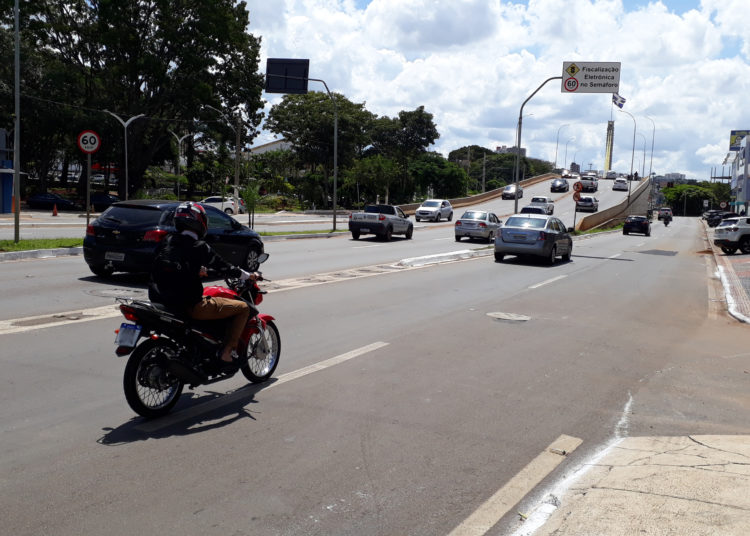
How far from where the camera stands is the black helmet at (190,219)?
215 inches

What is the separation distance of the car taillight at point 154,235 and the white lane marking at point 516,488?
864cm

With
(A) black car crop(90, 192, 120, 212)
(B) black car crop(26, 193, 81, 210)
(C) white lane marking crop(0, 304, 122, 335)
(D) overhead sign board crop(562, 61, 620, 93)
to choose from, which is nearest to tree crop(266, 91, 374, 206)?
(A) black car crop(90, 192, 120, 212)

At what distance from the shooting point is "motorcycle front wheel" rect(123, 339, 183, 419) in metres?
5.18

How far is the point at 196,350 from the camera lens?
222 inches

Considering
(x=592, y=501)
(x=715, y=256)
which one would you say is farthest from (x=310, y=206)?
(x=592, y=501)

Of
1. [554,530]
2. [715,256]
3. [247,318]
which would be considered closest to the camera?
[554,530]

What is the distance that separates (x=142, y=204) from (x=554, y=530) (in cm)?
1096

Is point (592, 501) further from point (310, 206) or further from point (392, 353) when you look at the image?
point (310, 206)

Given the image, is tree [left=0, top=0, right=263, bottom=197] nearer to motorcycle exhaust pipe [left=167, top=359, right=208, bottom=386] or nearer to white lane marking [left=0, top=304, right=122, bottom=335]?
white lane marking [left=0, top=304, right=122, bottom=335]

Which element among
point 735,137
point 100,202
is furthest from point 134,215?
point 735,137

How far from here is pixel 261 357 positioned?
6.46m

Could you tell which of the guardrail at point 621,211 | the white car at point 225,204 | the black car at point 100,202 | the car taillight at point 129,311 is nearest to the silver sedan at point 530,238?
the car taillight at point 129,311

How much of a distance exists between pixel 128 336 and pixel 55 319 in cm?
448

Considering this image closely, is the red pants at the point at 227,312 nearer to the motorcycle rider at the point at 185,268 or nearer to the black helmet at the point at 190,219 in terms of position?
the motorcycle rider at the point at 185,268
